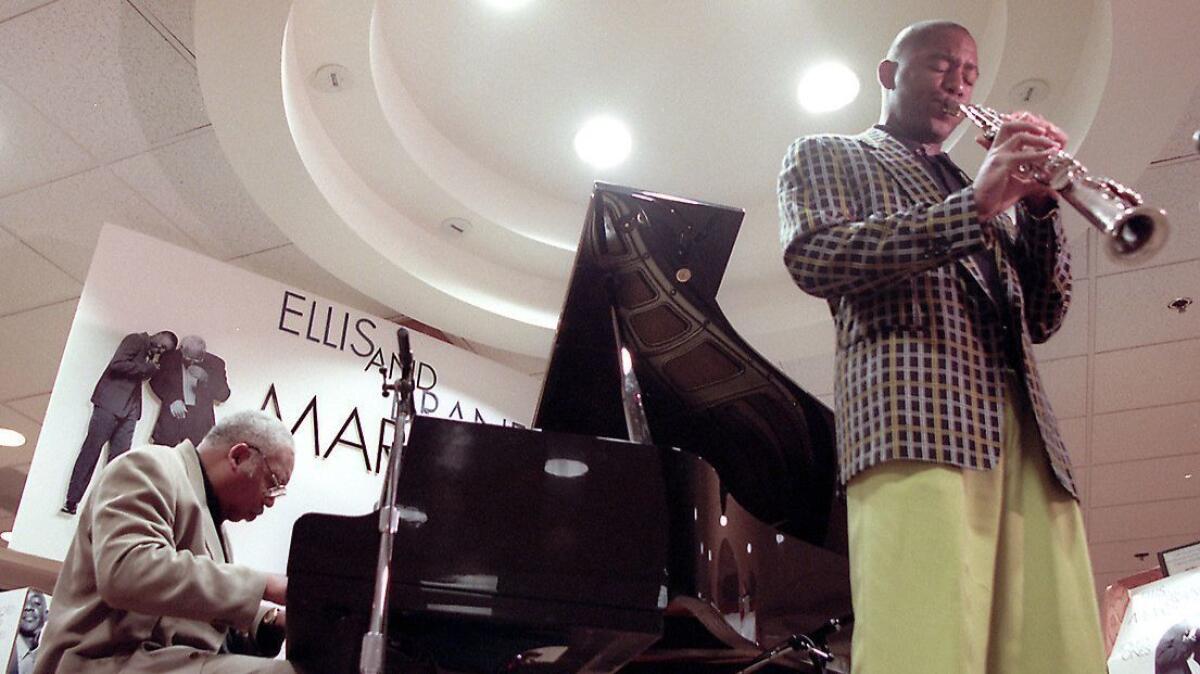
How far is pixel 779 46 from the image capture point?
4.47 metres

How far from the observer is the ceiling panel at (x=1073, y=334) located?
5109 millimetres

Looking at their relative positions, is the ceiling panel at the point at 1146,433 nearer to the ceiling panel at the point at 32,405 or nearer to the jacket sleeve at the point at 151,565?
the jacket sleeve at the point at 151,565

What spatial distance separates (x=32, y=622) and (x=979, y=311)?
5.13m

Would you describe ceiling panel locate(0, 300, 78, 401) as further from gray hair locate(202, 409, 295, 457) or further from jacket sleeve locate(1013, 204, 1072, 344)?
jacket sleeve locate(1013, 204, 1072, 344)

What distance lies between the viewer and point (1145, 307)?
5160 mm

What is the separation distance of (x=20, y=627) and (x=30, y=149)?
233 cm

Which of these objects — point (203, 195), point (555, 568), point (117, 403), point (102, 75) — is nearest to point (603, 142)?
point (203, 195)

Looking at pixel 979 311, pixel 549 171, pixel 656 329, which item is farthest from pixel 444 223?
pixel 979 311

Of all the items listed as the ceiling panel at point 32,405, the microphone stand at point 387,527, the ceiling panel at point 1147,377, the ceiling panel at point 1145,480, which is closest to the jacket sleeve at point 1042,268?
the microphone stand at point 387,527

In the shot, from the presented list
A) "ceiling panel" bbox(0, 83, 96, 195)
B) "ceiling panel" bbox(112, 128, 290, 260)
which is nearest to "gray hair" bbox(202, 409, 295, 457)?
"ceiling panel" bbox(112, 128, 290, 260)

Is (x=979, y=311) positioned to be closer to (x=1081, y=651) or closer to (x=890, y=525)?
(x=890, y=525)

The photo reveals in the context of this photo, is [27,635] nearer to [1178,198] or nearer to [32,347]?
[32,347]

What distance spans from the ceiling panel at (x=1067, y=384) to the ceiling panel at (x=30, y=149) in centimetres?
470

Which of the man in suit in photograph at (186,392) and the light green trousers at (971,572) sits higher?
the man in suit in photograph at (186,392)
